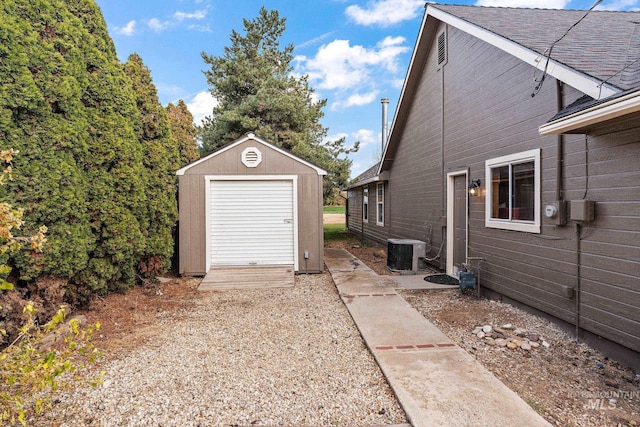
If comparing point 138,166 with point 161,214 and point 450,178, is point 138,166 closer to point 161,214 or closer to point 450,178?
point 161,214

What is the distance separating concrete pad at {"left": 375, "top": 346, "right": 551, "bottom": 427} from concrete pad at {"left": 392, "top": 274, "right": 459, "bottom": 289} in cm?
280

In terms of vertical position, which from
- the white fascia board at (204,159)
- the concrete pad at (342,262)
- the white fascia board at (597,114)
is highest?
the white fascia board at (204,159)

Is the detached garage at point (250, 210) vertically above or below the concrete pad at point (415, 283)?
above

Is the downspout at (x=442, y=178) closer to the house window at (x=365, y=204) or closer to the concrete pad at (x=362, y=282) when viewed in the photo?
the concrete pad at (x=362, y=282)

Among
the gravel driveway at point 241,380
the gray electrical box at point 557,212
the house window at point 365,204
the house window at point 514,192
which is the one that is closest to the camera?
the gravel driveway at point 241,380

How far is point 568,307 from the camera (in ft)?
13.1

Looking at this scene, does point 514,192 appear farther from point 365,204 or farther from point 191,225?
point 365,204

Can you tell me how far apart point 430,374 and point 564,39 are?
15.0 ft

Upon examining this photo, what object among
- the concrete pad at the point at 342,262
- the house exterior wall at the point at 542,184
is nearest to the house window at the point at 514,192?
the house exterior wall at the point at 542,184

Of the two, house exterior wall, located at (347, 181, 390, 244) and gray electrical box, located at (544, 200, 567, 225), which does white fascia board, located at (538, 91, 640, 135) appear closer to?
gray electrical box, located at (544, 200, 567, 225)

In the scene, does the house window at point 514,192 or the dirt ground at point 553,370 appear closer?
the dirt ground at point 553,370

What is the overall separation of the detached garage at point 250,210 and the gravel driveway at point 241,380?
8.92 feet

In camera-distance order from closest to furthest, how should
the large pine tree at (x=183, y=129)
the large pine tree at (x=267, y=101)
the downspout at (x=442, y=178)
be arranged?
1. the downspout at (x=442, y=178)
2. the large pine tree at (x=183, y=129)
3. the large pine tree at (x=267, y=101)

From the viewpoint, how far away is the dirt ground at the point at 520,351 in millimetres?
2605
